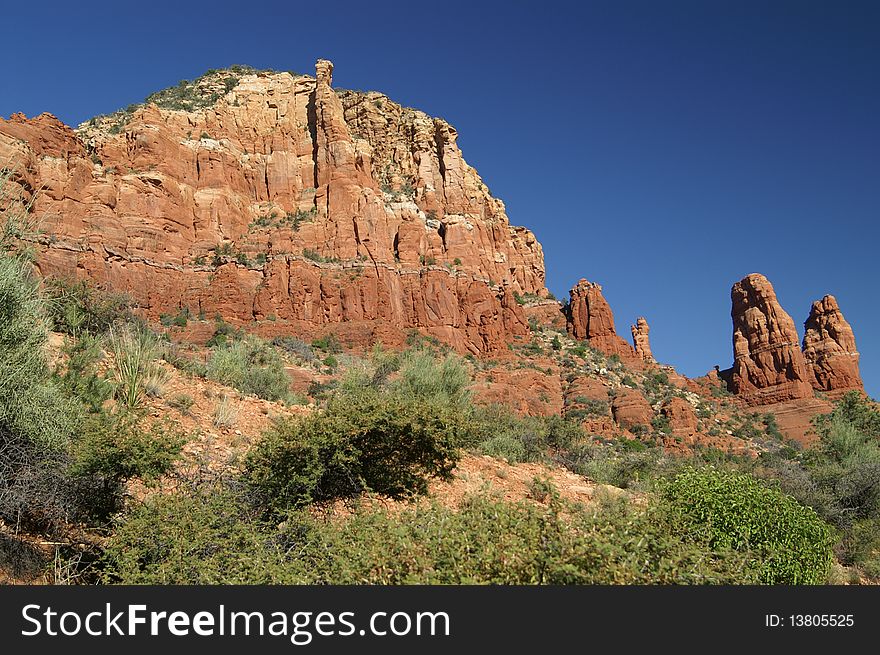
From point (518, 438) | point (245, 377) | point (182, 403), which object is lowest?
point (518, 438)

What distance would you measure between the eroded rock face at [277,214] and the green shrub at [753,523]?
42.6 meters

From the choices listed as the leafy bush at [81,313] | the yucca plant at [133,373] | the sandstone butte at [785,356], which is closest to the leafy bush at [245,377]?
the yucca plant at [133,373]

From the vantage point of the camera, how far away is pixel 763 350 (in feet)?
233

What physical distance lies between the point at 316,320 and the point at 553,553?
48889mm

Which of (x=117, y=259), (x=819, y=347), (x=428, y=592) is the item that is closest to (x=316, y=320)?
(x=117, y=259)

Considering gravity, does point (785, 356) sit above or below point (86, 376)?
above

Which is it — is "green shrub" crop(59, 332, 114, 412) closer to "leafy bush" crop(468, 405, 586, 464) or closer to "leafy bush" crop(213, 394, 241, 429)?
"leafy bush" crop(213, 394, 241, 429)

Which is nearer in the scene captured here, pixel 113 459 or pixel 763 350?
pixel 113 459

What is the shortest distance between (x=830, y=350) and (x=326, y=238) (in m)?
56.9

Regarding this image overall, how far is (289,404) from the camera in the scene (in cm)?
1894

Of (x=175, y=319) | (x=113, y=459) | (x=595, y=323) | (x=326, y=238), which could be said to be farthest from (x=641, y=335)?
(x=113, y=459)

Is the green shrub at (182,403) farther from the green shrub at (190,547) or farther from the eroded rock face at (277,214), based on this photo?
the eroded rock face at (277,214)

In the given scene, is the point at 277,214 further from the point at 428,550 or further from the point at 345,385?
the point at 428,550

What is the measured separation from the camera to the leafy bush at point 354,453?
34.9ft
